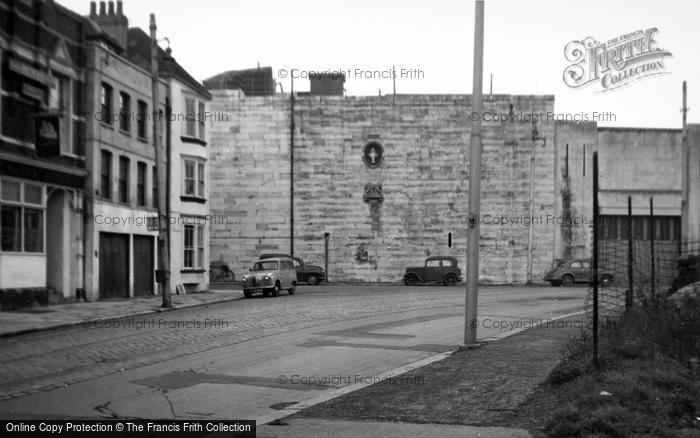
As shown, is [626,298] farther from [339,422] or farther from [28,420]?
[28,420]

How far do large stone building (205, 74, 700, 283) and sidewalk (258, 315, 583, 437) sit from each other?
1574 inches

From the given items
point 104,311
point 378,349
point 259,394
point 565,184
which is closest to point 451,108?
point 565,184

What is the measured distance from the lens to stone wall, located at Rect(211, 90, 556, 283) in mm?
53250

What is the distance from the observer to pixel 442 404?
9523mm

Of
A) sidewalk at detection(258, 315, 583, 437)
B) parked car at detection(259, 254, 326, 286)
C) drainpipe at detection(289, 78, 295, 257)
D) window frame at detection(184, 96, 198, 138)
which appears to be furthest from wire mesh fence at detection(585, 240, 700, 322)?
drainpipe at detection(289, 78, 295, 257)

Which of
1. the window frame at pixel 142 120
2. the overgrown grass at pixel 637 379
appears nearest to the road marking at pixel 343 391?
the overgrown grass at pixel 637 379

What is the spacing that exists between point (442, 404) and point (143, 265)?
26.8 meters

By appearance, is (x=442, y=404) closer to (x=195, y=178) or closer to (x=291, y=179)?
(x=195, y=178)

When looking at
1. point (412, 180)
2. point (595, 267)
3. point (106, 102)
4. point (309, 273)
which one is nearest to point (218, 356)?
point (595, 267)

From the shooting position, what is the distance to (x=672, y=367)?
9562 millimetres

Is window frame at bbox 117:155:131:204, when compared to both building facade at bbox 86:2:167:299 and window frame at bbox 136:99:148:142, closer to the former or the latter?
building facade at bbox 86:2:167:299

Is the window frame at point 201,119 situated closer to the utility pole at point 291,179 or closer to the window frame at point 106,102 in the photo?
the window frame at point 106,102


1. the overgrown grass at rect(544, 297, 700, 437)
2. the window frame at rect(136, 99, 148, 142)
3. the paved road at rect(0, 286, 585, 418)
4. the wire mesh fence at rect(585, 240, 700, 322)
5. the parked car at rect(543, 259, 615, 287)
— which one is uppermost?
the window frame at rect(136, 99, 148, 142)

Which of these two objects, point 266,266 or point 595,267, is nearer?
point 595,267
